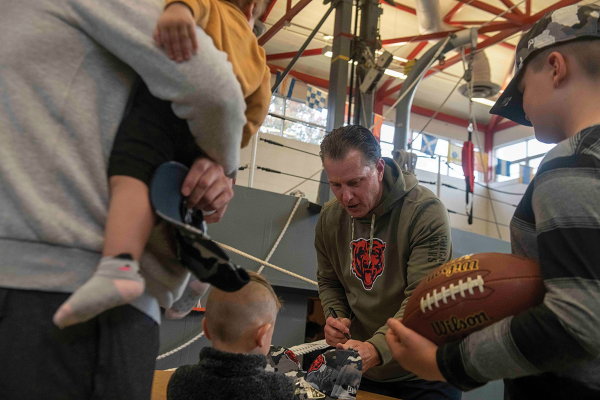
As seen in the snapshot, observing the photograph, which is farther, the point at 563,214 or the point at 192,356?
the point at 192,356

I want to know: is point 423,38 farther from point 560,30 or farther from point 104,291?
point 104,291

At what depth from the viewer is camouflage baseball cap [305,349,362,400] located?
52.3 inches

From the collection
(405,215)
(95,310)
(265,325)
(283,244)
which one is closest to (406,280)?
(405,215)

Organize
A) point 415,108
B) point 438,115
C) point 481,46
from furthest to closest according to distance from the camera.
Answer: point 438,115 < point 415,108 < point 481,46

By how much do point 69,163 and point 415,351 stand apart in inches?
25.6

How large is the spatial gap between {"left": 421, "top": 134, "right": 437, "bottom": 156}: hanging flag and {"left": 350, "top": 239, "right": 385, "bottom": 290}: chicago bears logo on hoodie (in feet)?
30.0

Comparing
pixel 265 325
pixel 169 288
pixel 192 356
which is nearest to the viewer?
pixel 169 288

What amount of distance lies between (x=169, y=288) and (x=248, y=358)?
0.46 meters

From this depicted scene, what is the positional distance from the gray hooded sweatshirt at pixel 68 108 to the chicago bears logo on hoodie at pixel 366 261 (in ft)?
3.97

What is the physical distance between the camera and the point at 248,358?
108 cm

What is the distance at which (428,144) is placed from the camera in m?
10.9

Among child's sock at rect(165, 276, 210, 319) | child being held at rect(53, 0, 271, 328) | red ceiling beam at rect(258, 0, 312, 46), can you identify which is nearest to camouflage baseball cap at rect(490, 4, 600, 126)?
child being held at rect(53, 0, 271, 328)

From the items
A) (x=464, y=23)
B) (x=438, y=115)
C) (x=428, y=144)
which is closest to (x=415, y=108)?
(x=438, y=115)

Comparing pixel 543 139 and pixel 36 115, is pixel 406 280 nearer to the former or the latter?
pixel 543 139
